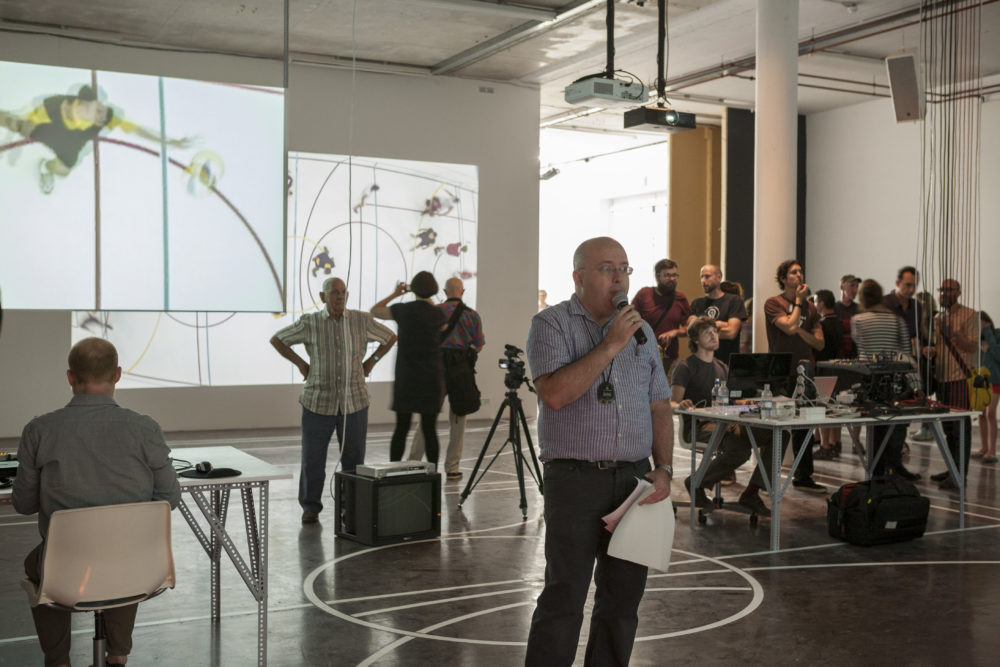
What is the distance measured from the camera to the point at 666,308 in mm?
9531

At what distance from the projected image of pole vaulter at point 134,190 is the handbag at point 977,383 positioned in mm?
5733

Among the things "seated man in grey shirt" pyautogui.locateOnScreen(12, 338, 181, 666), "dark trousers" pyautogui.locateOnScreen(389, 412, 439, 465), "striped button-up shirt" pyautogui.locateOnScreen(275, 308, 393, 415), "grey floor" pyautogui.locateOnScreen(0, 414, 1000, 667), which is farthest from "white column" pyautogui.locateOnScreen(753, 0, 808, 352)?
"seated man in grey shirt" pyautogui.locateOnScreen(12, 338, 181, 666)

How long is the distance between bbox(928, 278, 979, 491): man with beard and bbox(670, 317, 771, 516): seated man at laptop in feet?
6.38

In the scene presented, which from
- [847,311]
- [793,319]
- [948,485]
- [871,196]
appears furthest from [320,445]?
[871,196]

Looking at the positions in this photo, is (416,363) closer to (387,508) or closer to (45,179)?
(387,508)

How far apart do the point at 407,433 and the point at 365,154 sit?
18.3 ft

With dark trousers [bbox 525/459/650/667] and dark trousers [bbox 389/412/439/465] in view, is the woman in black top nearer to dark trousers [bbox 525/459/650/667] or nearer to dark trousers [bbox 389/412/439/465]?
dark trousers [bbox 389/412/439/465]

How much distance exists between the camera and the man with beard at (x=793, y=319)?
8312 millimetres

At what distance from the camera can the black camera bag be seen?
19.5ft

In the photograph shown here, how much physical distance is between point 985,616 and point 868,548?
1.33 m

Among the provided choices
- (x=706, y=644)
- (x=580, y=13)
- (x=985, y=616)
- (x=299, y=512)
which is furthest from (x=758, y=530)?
(x=580, y=13)

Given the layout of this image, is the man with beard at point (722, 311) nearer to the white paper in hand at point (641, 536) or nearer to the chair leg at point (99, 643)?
the white paper in hand at point (641, 536)

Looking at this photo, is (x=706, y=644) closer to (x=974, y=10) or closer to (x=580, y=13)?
(x=580, y=13)

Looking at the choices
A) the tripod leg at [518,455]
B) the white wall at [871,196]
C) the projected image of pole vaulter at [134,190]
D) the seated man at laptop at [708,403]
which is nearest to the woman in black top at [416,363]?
the tripod leg at [518,455]
